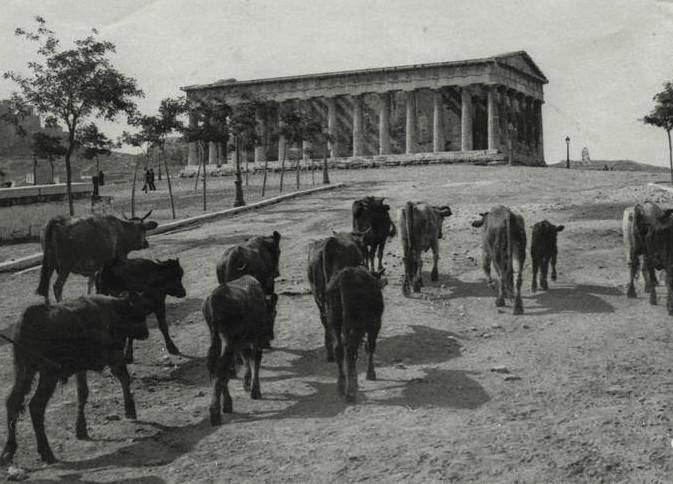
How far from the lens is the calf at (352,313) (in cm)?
945

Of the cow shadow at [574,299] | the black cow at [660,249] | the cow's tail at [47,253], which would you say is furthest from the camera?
the cow's tail at [47,253]

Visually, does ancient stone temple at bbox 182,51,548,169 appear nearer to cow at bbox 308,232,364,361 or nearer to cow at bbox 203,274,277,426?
cow at bbox 308,232,364,361

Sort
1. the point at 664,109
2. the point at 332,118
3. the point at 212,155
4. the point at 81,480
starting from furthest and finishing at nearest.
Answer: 1. the point at 212,155
2. the point at 332,118
3. the point at 664,109
4. the point at 81,480

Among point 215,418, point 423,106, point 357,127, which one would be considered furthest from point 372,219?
Answer: point 423,106

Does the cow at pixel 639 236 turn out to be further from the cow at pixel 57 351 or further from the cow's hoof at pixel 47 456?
the cow's hoof at pixel 47 456

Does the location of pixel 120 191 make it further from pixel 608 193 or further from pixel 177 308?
pixel 177 308

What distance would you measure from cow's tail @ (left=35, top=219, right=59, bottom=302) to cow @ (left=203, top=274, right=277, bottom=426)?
654 cm

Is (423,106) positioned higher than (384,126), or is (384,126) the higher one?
(423,106)

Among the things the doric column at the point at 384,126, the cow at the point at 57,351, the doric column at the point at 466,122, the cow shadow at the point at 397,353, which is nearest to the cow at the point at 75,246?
the cow shadow at the point at 397,353

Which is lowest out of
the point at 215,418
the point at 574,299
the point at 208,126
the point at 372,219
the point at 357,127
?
the point at 215,418

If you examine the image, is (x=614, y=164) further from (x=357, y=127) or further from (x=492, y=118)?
(x=357, y=127)

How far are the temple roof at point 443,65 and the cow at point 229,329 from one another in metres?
64.4

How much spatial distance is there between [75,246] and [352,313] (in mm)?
7711

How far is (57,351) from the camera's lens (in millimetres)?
8258
